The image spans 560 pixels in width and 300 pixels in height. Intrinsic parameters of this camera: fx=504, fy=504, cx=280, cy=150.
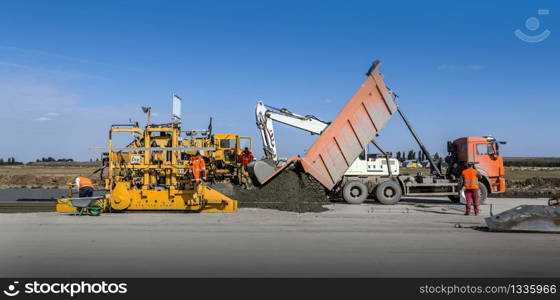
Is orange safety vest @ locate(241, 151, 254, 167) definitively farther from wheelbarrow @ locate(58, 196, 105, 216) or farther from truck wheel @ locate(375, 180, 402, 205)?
wheelbarrow @ locate(58, 196, 105, 216)

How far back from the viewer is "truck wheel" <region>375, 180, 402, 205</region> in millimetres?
17078

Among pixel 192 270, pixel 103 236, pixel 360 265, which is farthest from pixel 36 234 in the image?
pixel 360 265

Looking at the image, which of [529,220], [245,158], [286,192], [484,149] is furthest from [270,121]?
[529,220]

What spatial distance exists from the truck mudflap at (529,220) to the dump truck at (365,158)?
6.50m

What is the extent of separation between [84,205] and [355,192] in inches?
344

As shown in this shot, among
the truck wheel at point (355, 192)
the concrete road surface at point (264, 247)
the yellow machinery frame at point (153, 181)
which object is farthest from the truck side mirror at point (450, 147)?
the yellow machinery frame at point (153, 181)

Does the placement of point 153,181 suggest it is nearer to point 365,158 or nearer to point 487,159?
point 365,158

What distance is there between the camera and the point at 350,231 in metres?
10.4

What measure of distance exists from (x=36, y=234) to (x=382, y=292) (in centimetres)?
711

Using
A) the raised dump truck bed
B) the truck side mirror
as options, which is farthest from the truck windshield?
the raised dump truck bed

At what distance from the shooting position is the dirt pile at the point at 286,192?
15.4 meters

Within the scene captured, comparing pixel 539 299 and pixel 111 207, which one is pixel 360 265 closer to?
pixel 539 299

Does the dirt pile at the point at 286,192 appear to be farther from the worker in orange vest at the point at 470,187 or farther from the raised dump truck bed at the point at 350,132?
the worker in orange vest at the point at 470,187

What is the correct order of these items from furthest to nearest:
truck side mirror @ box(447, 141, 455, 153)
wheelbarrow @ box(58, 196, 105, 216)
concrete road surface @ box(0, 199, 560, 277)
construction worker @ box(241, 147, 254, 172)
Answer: truck side mirror @ box(447, 141, 455, 153)
construction worker @ box(241, 147, 254, 172)
wheelbarrow @ box(58, 196, 105, 216)
concrete road surface @ box(0, 199, 560, 277)
